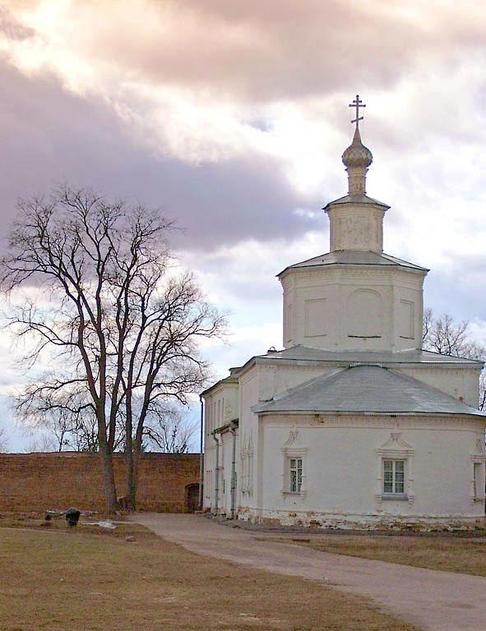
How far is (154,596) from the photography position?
15.4 meters

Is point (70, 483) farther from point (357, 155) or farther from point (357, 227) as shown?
Result: point (357, 155)

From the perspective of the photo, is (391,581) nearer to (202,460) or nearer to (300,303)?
(300,303)

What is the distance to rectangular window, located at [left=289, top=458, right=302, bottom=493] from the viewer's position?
33188 mm

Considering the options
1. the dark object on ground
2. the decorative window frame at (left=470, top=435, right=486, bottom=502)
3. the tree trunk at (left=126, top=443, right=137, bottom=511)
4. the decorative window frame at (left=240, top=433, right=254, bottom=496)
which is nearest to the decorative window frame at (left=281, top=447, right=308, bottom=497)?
the decorative window frame at (left=240, top=433, right=254, bottom=496)

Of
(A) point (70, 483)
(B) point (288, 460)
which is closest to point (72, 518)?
(B) point (288, 460)

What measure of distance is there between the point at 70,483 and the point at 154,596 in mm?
32443

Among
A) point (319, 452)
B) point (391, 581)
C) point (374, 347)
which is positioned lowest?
point (391, 581)

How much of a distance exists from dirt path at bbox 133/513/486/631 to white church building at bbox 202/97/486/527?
12.9 feet

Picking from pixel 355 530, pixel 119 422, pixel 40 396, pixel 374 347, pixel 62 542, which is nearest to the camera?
pixel 62 542

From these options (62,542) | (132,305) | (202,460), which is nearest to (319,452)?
(62,542)

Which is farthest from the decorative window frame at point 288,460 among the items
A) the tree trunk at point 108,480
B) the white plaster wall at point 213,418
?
the tree trunk at point 108,480

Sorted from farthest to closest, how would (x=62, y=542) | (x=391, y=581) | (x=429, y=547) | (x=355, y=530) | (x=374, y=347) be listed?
1. (x=374, y=347)
2. (x=355, y=530)
3. (x=429, y=547)
4. (x=62, y=542)
5. (x=391, y=581)

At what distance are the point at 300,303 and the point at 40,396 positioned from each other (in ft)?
35.7

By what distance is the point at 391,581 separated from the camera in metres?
18.3
